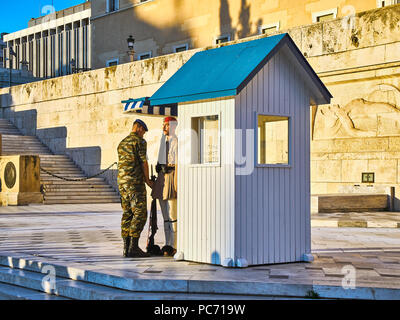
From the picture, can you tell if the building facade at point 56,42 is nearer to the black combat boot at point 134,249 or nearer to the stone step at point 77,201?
the stone step at point 77,201

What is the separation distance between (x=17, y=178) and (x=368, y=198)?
1131cm

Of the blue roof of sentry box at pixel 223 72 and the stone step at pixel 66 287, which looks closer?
the stone step at pixel 66 287

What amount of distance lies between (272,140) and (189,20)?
2615cm

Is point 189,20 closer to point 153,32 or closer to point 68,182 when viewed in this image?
point 153,32

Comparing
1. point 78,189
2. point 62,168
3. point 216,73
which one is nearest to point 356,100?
point 216,73

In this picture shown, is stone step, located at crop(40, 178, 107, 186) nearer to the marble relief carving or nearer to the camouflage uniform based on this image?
the marble relief carving

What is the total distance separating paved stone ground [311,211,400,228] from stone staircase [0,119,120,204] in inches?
450

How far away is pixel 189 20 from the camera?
3406 cm

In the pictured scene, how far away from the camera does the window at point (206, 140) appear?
896 centimetres

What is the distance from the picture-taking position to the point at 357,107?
1867 centimetres

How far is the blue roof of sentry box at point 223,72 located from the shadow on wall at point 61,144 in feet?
57.8

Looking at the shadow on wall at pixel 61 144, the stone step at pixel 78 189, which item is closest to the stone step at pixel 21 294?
the stone step at pixel 78 189
